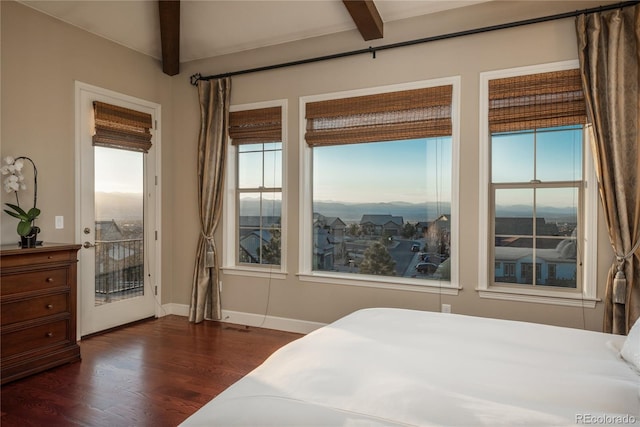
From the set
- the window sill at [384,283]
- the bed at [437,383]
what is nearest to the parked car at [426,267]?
the window sill at [384,283]

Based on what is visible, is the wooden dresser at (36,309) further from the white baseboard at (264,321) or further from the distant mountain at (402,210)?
the distant mountain at (402,210)

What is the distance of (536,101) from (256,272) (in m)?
3.11

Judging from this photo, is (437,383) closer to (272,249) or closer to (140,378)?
(140,378)

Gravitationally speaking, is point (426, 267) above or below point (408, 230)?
below

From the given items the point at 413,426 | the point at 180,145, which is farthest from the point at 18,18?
the point at 413,426

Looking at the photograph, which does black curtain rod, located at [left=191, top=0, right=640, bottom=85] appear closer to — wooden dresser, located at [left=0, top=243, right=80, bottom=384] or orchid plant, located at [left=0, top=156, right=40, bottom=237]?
orchid plant, located at [left=0, top=156, right=40, bottom=237]

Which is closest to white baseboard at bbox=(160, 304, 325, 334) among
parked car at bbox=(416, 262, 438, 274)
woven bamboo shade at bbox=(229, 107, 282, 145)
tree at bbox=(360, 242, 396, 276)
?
tree at bbox=(360, 242, 396, 276)

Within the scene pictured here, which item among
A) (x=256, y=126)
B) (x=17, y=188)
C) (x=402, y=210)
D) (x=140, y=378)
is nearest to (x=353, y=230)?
(x=402, y=210)

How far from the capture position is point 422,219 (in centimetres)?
379

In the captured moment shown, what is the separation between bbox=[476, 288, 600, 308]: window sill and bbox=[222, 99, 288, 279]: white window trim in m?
1.99

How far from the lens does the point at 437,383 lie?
51.3 inches

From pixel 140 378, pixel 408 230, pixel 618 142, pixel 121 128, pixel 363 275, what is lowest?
pixel 140 378

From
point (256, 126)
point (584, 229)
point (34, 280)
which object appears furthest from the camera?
Result: point (256, 126)

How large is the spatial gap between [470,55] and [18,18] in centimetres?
385
